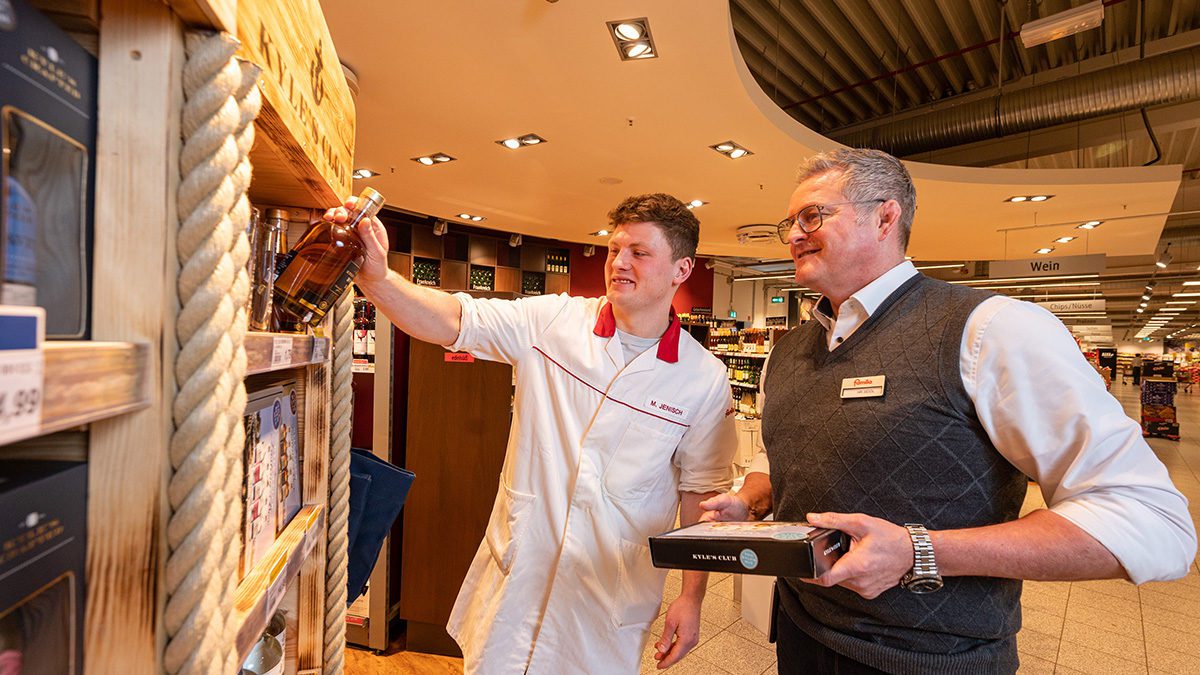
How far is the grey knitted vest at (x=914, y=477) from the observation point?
1219 mm

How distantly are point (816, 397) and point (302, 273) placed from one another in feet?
3.74

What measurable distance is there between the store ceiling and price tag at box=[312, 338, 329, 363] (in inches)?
105

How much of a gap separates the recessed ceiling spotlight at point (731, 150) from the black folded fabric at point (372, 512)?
4404 millimetres

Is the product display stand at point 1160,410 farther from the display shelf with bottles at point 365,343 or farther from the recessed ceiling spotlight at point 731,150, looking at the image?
the display shelf with bottles at point 365,343

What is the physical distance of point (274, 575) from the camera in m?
0.73

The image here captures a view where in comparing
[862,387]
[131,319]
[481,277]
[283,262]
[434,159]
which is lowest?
[862,387]

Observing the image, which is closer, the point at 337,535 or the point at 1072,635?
the point at 337,535

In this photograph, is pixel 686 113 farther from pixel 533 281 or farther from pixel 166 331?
pixel 533 281

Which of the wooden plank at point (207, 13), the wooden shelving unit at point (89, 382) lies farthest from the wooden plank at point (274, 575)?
the wooden plank at point (207, 13)

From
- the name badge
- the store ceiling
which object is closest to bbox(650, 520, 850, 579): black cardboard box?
the name badge

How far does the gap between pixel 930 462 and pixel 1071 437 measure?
9.5 inches

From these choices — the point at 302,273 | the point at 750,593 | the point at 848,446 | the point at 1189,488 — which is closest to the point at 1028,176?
the point at 750,593

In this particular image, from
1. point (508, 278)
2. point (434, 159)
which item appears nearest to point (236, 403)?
point (434, 159)

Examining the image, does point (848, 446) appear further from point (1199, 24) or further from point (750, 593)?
point (1199, 24)
